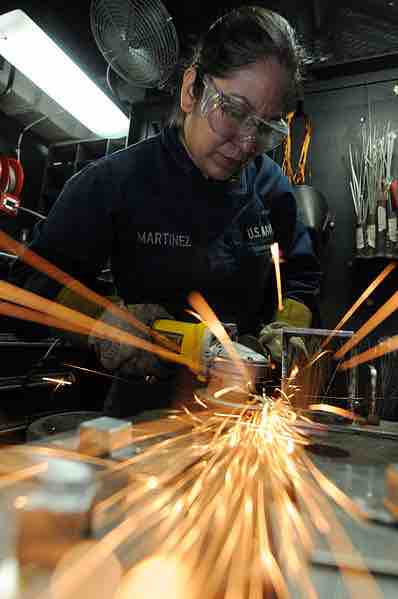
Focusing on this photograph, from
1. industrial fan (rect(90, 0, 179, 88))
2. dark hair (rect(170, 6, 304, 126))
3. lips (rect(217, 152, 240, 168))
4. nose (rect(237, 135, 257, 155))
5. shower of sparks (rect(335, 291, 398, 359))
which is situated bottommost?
shower of sparks (rect(335, 291, 398, 359))

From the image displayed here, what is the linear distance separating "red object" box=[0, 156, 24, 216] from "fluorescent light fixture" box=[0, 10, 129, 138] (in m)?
0.50

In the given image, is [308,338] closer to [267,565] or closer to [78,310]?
[78,310]

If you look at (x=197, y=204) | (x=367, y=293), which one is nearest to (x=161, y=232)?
(x=197, y=204)

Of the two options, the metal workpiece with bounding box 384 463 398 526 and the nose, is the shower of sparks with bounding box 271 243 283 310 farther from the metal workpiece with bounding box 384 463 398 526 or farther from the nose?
the metal workpiece with bounding box 384 463 398 526

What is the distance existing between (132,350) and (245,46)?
979 millimetres

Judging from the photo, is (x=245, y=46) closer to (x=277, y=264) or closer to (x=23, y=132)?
(x=277, y=264)

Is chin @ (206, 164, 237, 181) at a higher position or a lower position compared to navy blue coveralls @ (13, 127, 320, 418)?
higher

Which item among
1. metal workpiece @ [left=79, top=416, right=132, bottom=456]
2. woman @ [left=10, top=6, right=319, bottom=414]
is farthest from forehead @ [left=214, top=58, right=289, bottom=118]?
metal workpiece @ [left=79, top=416, right=132, bottom=456]

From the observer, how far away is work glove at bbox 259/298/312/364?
1.14m

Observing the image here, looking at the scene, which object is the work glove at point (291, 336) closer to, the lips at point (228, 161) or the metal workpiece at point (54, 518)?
the lips at point (228, 161)

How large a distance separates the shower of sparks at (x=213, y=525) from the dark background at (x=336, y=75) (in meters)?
1.62

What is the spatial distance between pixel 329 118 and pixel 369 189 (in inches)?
22.7

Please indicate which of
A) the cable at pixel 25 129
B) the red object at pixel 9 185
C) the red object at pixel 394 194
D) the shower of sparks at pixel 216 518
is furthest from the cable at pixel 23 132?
the shower of sparks at pixel 216 518

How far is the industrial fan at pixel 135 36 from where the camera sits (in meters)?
1.83
